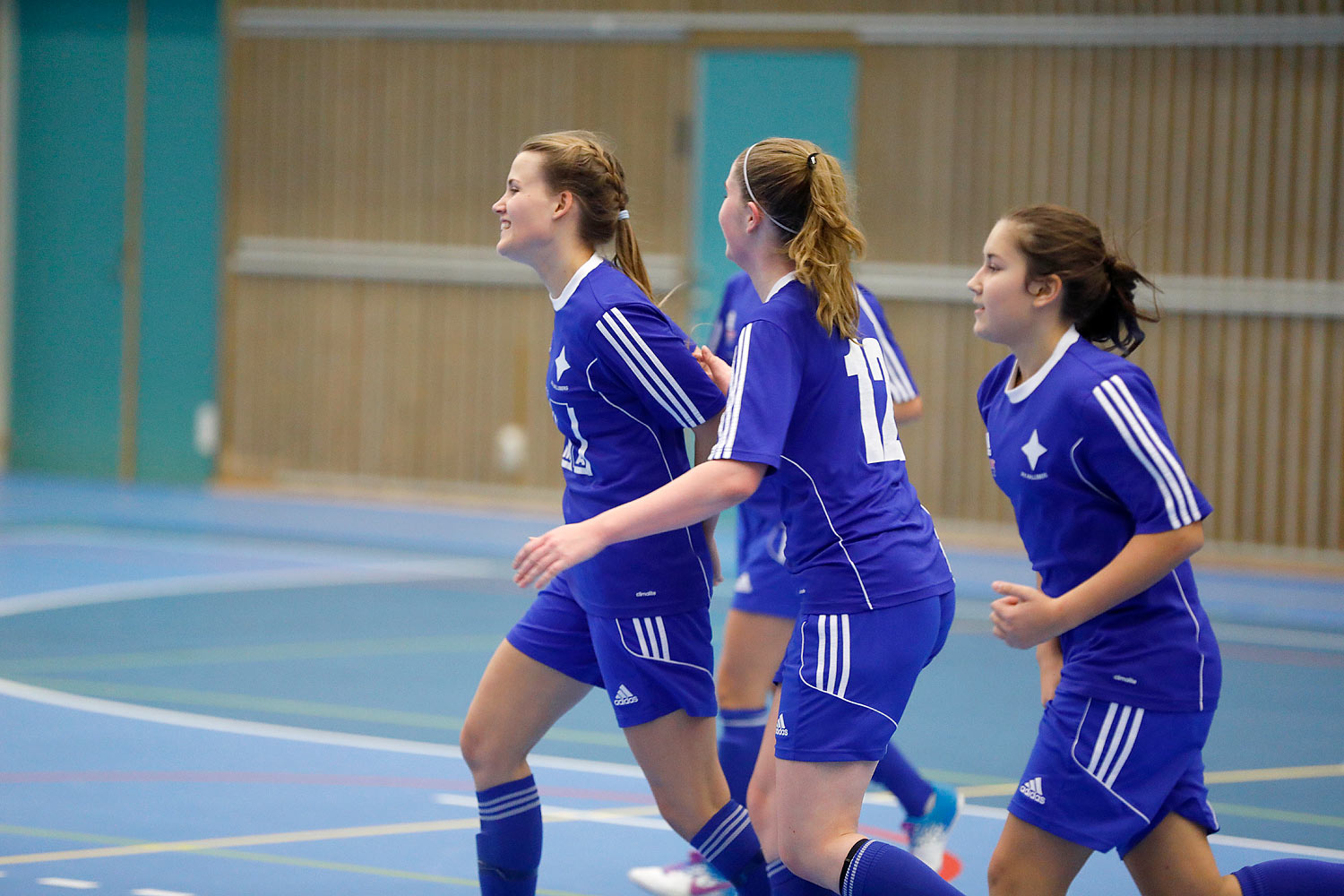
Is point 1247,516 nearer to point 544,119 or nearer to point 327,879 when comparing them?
point 544,119

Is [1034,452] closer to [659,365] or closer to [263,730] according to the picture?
[659,365]

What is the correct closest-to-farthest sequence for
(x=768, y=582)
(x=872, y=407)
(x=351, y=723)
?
(x=872, y=407) < (x=768, y=582) < (x=351, y=723)

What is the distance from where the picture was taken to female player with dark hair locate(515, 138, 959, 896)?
2.69 m

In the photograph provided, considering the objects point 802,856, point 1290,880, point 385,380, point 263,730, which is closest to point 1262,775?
point 1290,880

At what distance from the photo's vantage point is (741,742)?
402cm

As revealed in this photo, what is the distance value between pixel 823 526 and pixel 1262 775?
305cm

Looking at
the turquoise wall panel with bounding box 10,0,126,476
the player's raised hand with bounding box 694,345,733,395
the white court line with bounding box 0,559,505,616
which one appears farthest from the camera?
the turquoise wall panel with bounding box 10,0,126,476

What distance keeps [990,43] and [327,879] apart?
7.85 metres

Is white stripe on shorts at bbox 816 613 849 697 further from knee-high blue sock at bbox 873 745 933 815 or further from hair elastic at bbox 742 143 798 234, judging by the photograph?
knee-high blue sock at bbox 873 745 933 815

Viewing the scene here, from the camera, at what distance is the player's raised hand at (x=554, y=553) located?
262 centimetres

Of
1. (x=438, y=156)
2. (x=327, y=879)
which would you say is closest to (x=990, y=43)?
(x=438, y=156)

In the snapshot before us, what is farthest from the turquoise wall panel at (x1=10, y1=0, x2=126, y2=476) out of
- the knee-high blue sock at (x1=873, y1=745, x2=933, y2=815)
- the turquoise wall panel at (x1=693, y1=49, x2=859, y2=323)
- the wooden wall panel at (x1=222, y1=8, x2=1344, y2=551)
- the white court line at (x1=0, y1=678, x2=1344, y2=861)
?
the knee-high blue sock at (x1=873, y1=745, x2=933, y2=815)

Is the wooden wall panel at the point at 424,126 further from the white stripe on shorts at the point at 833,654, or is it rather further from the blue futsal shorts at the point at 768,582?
the white stripe on shorts at the point at 833,654

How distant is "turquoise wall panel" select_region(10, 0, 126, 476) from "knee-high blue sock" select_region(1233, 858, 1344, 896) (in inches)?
438
